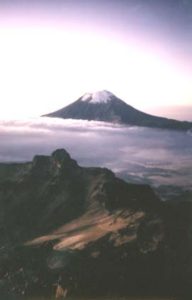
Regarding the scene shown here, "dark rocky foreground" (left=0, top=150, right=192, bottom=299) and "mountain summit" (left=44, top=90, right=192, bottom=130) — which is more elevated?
"mountain summit" (left=44, top=90, right=192, bottom=130)

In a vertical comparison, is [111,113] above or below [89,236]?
above

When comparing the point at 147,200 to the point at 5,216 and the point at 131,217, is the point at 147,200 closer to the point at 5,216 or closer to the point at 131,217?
the point at 131,217

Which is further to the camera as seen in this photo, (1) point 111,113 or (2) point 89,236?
(1) point 111,113

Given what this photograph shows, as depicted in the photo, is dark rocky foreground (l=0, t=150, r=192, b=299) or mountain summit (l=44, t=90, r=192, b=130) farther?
mountain summit (l=44, t=90, r=192, b=130)

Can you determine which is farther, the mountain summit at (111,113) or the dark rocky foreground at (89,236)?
the mountain summit at (111,113)

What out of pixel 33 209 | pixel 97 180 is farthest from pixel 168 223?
pixel 33 209
